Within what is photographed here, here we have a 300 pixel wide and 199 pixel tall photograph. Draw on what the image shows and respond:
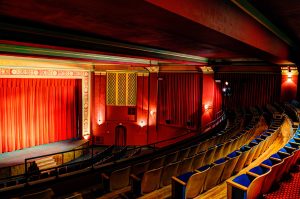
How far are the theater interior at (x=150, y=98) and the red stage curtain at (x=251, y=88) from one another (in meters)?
0.04

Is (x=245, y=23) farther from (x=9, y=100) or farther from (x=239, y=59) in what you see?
(x=9, y=100)

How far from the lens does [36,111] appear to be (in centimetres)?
1030

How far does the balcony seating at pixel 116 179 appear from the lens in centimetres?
348

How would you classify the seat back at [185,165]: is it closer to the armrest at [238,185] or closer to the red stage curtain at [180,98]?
the armrest at [238,185]

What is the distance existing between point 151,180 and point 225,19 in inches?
89.2

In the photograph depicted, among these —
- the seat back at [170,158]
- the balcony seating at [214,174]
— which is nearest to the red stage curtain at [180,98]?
the seat back at [170,158]

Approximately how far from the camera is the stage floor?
27.9ft

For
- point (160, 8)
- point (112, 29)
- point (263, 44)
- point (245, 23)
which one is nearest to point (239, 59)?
point (263, 44)

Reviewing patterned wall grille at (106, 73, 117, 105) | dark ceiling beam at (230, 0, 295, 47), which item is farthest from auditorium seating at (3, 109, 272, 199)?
patterned wall grille at (106, 73, 117, 105)

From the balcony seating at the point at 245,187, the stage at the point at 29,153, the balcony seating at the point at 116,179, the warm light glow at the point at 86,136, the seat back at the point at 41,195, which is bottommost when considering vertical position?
the stage at the point at 29,153

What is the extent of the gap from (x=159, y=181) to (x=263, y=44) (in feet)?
10.5

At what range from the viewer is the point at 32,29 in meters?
4.13

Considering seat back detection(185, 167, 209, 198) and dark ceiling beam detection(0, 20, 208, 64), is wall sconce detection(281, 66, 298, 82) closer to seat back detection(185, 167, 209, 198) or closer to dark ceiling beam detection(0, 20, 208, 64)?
dark ceiling beam detection(0, 20, 208, 64)

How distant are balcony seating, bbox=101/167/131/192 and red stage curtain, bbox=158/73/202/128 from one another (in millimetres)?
7388
